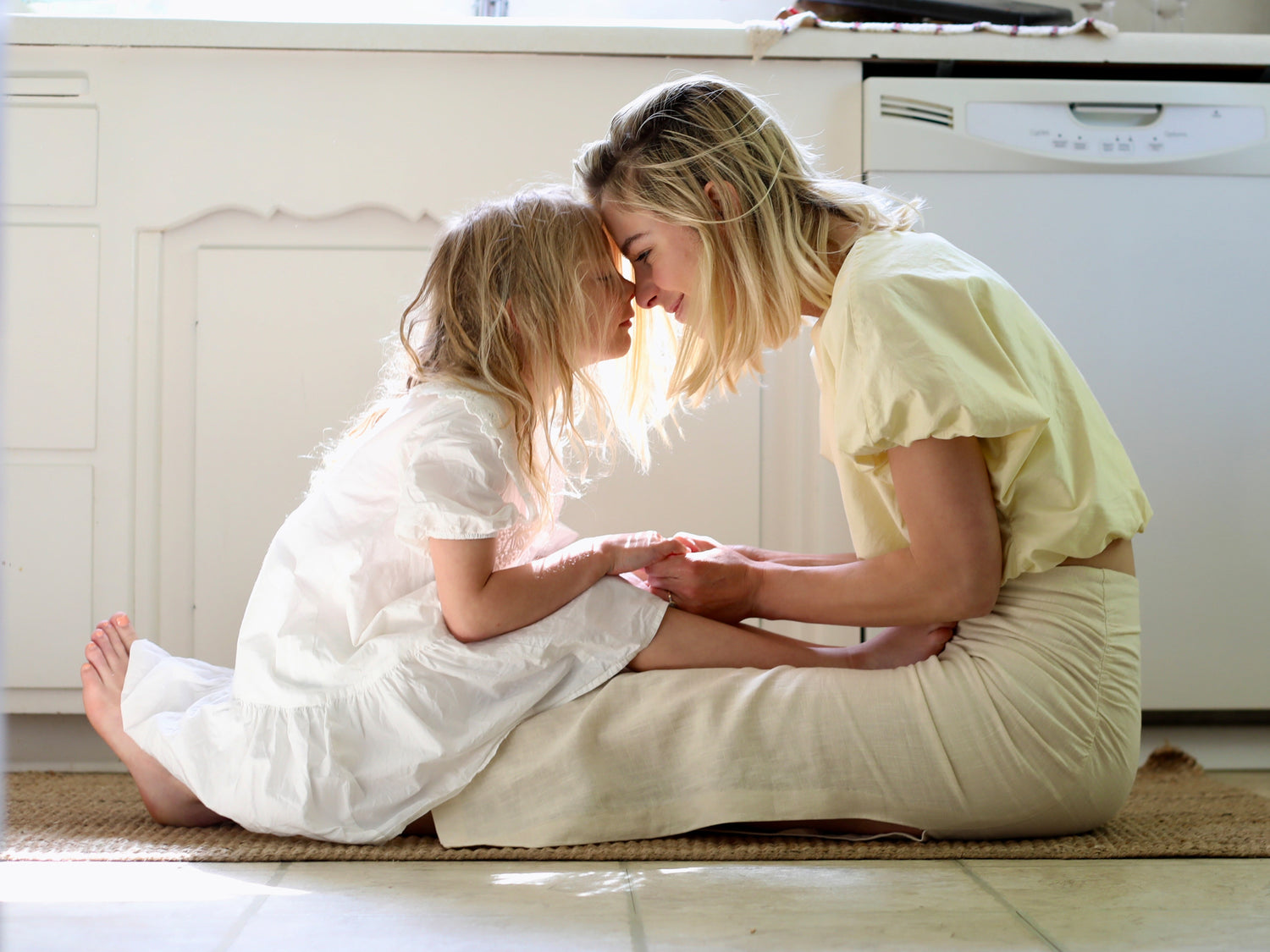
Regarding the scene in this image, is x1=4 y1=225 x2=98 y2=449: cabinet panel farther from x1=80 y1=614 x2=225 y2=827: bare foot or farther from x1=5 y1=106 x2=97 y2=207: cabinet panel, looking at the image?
x1=80 y1=614 x2=225 y2=827: bare foot

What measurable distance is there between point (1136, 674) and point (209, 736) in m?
0.83

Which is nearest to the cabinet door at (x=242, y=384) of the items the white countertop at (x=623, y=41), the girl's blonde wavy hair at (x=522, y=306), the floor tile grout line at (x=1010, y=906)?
the white countertop at (x=623, y=41)

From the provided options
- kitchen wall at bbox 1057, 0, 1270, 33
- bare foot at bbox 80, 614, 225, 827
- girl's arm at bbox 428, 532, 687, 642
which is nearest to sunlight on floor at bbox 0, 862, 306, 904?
bare foot at bbox 80, 614, 225, 827

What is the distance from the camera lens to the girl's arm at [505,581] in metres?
Answer: 0.99

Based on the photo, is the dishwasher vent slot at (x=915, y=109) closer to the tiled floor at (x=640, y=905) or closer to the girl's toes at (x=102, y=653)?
the tiled floor at (x=640, y=905)

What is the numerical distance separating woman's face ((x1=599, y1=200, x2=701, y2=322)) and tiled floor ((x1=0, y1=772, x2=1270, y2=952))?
0.53 metres

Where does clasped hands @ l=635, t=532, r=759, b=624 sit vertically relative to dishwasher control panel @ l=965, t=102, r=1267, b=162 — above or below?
below

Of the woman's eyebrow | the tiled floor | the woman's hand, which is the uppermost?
the woman's eyebrow

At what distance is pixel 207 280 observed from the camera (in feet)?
4.92

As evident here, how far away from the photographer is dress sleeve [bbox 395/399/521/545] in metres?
0.98

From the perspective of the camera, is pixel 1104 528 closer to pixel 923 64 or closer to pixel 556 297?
pixel 556 297

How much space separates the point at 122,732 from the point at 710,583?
59 centimetres

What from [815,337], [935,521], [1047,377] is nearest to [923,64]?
[815,337]

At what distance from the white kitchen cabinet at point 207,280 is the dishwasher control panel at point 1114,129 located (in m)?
0.19
